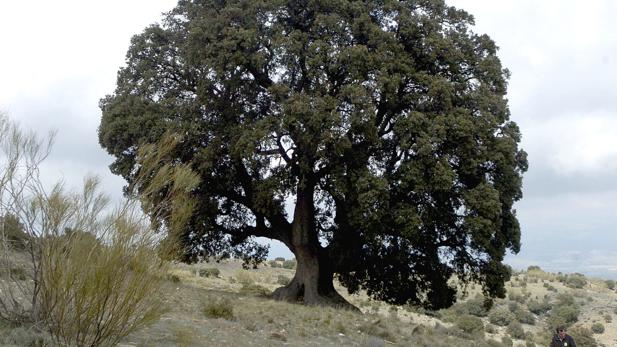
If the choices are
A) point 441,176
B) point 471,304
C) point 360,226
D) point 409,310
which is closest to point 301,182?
point 360,226

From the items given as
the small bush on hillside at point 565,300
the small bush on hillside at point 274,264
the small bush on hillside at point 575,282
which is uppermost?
the small bush on hillside at point 274,264

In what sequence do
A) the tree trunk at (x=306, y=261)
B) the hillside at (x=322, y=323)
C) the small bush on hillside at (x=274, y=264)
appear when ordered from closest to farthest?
1. the hillside at (x=322, y=323)
2. the tree trunk at (x=306, y=261)
3. the small bush on hillside at (x=274, y=264)

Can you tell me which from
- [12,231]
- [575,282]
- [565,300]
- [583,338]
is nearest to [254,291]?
[583,338]

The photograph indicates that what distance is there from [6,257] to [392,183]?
1409cm

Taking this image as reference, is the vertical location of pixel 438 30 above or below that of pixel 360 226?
above

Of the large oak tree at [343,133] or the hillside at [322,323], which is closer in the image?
the hillside at [322,323]

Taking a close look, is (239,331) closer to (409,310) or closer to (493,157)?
(493,157)

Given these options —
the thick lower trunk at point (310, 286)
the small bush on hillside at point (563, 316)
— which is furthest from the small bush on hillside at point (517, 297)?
the thick lower trunk at point (310, 286)

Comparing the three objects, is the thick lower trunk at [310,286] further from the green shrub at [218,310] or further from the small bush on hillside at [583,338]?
the small bush on hillside at [583,338]

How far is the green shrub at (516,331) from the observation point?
34.4 m

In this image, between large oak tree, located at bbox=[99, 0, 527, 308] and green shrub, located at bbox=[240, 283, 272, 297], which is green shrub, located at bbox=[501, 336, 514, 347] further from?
green shrub, located at bbox=[240, 283, 272, 297]

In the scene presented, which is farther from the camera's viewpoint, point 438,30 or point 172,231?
point 438,30

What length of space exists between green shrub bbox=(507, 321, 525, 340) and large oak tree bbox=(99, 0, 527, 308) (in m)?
11.2

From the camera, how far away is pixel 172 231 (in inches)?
396
